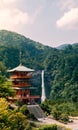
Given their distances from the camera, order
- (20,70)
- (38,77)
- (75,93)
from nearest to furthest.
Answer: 1. (20,70)
2. (75,93)
3. (38,77)

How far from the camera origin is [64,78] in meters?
159

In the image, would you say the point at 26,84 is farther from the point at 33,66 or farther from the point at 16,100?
the point at 33,66

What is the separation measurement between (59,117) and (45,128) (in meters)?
17.1

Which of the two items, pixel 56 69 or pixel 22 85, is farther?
pixel 56 69

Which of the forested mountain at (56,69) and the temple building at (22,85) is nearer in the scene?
the temple building at (22,85)

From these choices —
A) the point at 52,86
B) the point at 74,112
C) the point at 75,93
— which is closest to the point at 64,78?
the point at 52,86

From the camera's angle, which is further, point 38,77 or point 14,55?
point 14,55

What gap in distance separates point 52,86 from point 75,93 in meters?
21.3

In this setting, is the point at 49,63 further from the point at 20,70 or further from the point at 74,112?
the point at 20,70

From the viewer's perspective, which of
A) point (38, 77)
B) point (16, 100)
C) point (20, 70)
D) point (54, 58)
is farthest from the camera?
point (54, 58)

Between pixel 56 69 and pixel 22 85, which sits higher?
pixel 56 69

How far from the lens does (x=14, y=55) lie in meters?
160

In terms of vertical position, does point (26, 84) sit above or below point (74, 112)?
above

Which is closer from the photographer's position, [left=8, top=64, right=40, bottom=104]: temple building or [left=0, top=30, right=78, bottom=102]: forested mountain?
[left=8, top=64, right=40, bottom=104]: temple building
